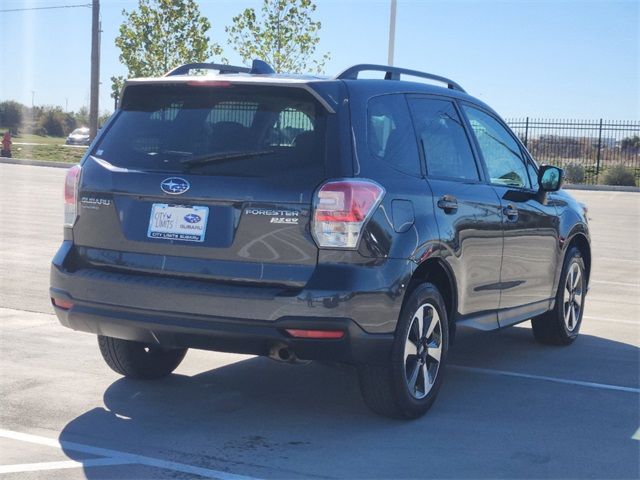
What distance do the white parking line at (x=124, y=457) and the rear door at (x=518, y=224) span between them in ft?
9.26

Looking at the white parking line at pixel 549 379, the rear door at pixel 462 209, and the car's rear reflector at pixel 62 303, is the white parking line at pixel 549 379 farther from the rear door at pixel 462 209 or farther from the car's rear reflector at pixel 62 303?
the car's rear reflector at pixel 62 303

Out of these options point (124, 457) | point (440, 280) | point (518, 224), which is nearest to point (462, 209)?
point (440, 280)

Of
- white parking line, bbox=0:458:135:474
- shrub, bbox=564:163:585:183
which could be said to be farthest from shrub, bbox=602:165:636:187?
white parking line, bbox=0:458:135:474

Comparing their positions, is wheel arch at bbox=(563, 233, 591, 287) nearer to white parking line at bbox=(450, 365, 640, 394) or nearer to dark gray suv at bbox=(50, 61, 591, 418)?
white parking line at bbox=(450, 365, 640, 394)

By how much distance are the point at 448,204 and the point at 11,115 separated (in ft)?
227

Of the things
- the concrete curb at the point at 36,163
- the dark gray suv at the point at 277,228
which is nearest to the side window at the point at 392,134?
the dark gray suv at the point at 277,228

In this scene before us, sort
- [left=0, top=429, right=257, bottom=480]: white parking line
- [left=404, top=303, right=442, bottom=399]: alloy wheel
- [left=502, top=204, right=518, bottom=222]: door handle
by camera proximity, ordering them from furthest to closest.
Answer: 1. [left=502, top=204, right=518, bottom=222]: door handle
2. [left=404, top=303, right=442, bottom=399]: alloy wheel
3. [left=0, top=429, right=257, bottom=480]: white parking line

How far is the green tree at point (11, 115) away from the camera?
233 ft

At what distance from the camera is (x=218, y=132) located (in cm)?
570

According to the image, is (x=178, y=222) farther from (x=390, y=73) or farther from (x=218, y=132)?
(x=390, y=73)

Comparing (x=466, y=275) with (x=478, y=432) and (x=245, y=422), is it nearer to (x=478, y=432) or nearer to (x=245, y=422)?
(x=478, y=432)

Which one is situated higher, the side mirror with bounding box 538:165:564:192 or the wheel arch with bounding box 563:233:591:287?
the side mirror with bounding box 538:165:564:192

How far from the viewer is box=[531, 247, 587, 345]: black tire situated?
8.25 meters

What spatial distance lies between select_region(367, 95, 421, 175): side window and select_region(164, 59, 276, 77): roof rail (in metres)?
0.74
